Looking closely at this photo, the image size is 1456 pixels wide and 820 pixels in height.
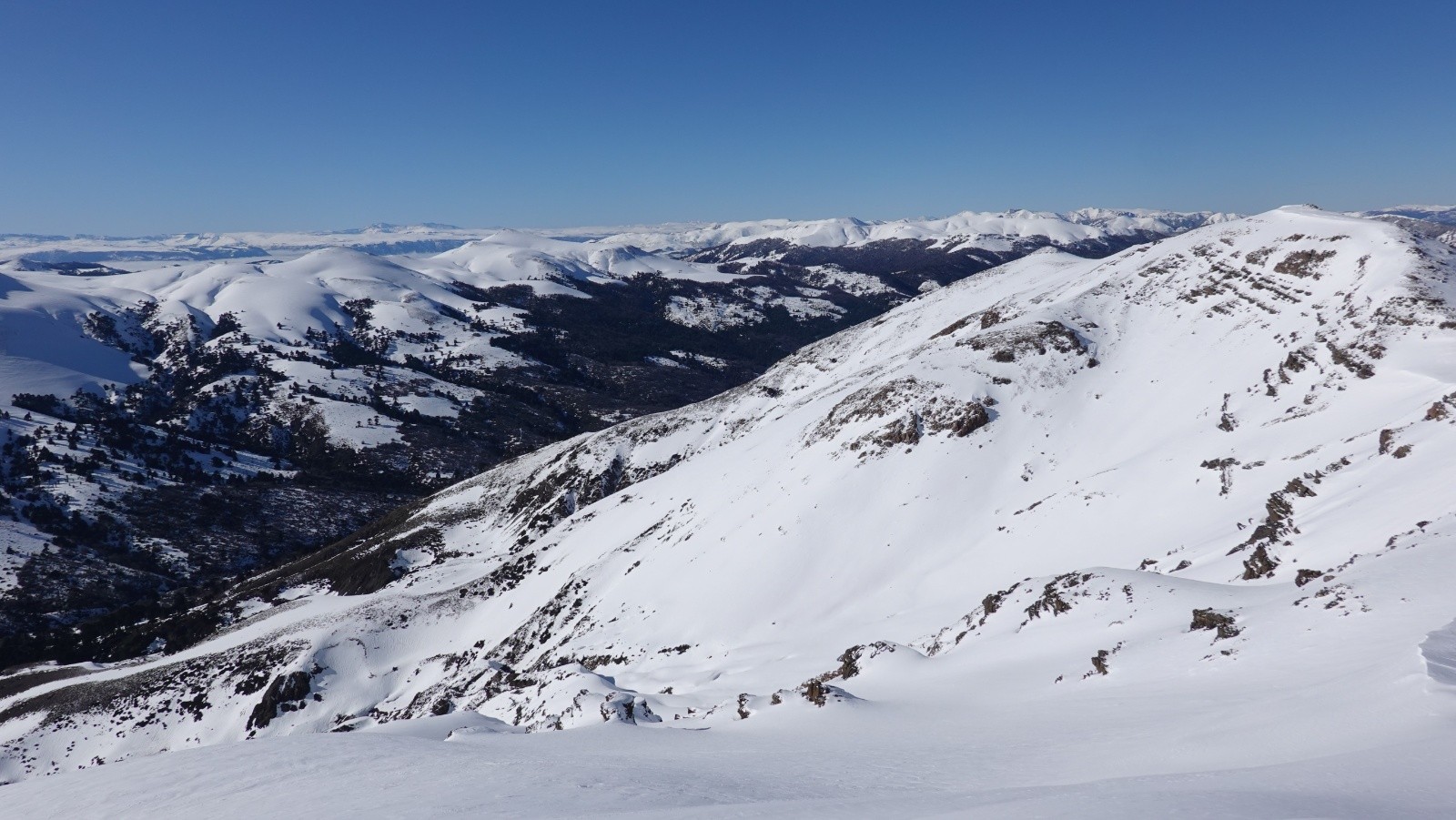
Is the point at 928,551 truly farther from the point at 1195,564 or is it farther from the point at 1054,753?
the point at 1054,753

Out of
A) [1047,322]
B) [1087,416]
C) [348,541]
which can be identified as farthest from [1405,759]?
→ [348,541]

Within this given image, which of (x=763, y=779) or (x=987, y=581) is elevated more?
(x=987, y=581)

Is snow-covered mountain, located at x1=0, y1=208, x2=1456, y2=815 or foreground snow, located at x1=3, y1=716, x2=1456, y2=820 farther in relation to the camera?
snow-covered mountain, located at x1=0, y1=208, x2=1456, y2=815

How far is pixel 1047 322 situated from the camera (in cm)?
6581

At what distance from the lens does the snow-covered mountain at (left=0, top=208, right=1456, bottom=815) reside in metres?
15.4

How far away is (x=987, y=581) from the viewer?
37.0 m

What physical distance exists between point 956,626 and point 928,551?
12.7m

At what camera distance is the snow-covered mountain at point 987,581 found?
15445 mm

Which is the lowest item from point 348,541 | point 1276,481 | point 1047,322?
point 348,541

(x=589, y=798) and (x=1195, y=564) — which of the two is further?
(x=1195, y=564)

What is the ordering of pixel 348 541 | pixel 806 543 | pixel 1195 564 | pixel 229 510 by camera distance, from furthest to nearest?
pixel 229 510, pixel 348 541, pixel 806 543, pixel 1195 564

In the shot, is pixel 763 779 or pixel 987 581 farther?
pixel 987 581

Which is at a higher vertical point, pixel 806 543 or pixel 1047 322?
pixel 1047 322

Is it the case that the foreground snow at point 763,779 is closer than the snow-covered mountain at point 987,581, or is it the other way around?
the foreground snow at point 763,779
